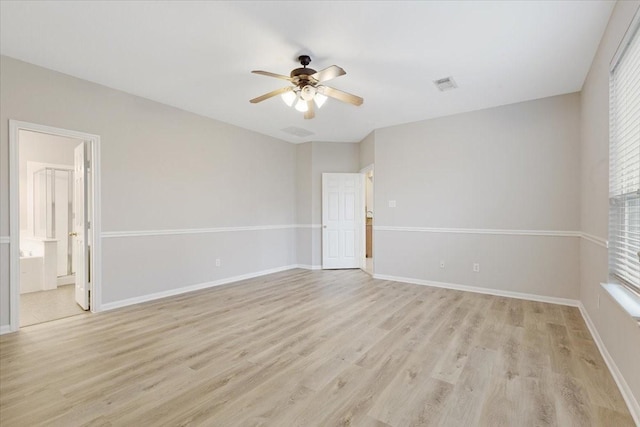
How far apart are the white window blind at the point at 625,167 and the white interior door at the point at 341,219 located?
4.18 m

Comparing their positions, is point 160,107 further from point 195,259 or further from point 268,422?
point 268,422

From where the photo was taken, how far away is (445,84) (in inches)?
142

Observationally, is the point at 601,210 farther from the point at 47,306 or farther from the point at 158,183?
the point at 47,306

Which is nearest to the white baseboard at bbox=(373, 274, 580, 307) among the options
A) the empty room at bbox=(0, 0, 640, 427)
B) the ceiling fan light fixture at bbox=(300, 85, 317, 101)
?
the empty room at bbox=(0, 0, 640, 427)

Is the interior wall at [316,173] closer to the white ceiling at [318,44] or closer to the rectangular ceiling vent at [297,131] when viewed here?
the rectangular ceiling vent at [297,131]

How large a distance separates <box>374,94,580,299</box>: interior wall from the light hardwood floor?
2.31 ft

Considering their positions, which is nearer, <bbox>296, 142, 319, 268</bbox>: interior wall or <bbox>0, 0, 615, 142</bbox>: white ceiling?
<bbox>0, 0, 615, 142</bbox>: white ceiling

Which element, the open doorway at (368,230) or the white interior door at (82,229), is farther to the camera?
the open doorway at (368,230)

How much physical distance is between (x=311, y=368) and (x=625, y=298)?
7.38ft

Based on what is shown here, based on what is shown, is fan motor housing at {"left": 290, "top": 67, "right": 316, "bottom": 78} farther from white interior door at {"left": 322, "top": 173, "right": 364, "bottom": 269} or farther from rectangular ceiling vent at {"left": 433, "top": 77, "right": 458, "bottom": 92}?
white interior door at {"left": 322, "top": 173, "right": 364, "bottom": 269}

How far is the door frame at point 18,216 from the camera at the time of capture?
3.07 meters

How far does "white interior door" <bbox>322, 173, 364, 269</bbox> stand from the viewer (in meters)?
6.34

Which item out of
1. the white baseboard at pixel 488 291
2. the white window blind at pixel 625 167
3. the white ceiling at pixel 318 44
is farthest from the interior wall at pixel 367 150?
the white window blind at pixel 625 167

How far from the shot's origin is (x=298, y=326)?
318cm
